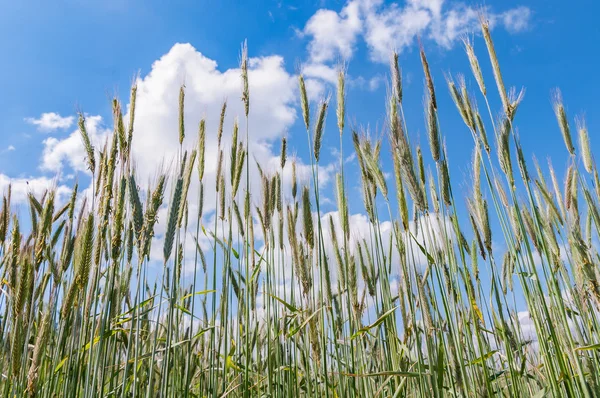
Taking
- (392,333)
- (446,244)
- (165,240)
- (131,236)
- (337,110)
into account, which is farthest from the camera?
(337,110)

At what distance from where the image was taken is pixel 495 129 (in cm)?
199

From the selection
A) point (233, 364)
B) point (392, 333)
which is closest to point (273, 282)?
point (233, 364)

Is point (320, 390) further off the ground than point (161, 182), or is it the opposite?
point (161, 182)

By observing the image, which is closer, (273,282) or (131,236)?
(131,236)

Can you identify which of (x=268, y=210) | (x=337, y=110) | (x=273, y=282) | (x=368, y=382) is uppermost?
(x=337, y=110)

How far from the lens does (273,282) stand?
2.41 meters

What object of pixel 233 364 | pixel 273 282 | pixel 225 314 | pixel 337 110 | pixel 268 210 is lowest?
pixel 233 364

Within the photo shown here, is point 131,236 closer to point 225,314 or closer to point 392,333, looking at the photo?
point 225,314

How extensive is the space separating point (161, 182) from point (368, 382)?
115cm

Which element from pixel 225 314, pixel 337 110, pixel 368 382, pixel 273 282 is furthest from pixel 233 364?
pixel 337 110

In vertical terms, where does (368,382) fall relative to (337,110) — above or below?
below

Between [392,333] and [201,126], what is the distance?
4.56 feet

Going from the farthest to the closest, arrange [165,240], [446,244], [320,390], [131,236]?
[320,390] → [446,244] → [131,236] → [165,240]

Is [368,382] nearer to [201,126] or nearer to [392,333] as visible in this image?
[392,333]
